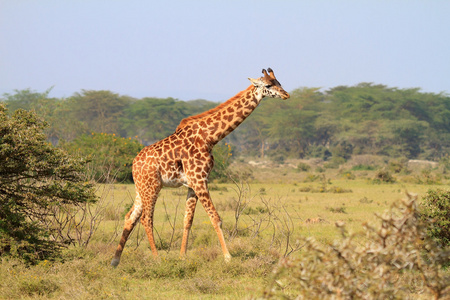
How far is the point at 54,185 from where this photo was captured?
7293mm

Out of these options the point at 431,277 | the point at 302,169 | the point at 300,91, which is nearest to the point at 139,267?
the point at 431,277

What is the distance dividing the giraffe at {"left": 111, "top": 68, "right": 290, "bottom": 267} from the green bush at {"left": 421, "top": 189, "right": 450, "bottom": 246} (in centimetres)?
269

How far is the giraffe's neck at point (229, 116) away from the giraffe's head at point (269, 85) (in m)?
0.12

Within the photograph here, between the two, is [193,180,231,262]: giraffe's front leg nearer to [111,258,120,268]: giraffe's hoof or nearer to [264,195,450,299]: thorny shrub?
[111,258,120,268]: giraffe's hoof

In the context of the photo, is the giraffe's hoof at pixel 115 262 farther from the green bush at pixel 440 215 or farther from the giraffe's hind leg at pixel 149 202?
the green bush at pixel 440 215

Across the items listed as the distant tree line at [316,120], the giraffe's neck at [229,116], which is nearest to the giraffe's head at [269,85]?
the giraffe's neck at [229,116]

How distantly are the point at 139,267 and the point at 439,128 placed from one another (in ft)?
165

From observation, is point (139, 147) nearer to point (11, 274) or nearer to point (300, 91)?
point (11, 274)

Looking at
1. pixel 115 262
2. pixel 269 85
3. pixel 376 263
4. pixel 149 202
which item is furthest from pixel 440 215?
pixel 376 263

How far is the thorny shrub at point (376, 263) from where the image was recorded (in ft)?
10.7

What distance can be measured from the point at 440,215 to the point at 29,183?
5667 millimetres

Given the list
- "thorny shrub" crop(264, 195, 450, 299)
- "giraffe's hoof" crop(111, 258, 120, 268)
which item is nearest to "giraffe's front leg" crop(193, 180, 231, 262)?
"giraffe's hoof" crop(111, 258, 120, 268)

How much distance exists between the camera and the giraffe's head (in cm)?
746

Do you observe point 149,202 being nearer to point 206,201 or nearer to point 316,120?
point 206,201
